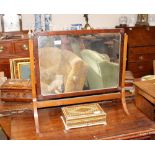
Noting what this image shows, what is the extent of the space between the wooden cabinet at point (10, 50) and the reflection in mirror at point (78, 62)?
1871 millimetres

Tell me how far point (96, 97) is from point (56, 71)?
0.27 metres

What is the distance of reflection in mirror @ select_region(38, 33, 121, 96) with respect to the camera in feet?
4.24

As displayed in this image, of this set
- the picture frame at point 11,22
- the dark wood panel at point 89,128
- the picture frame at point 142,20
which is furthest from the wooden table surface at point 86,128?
the picture frame at point 142,20

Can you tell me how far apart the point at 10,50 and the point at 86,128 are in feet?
6.82

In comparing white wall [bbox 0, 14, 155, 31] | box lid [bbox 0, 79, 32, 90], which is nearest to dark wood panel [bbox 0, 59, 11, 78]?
white wall [bbox 0, 14, 155, 31]

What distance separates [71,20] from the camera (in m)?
3.62

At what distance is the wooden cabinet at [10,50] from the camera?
304 cm

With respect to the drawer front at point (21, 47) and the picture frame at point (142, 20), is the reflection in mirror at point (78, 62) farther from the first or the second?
the picture frame at point (142, 20)

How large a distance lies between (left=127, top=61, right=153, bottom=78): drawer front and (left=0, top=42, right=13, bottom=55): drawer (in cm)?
173

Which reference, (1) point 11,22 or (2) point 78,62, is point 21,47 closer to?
(1) point 11,22

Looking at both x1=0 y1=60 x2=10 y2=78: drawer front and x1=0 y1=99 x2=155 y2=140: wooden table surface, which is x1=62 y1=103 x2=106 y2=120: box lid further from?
x1=0 y1=60 x2=10 y2=78: drawer front

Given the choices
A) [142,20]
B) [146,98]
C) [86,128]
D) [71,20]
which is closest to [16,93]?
[86,128]
